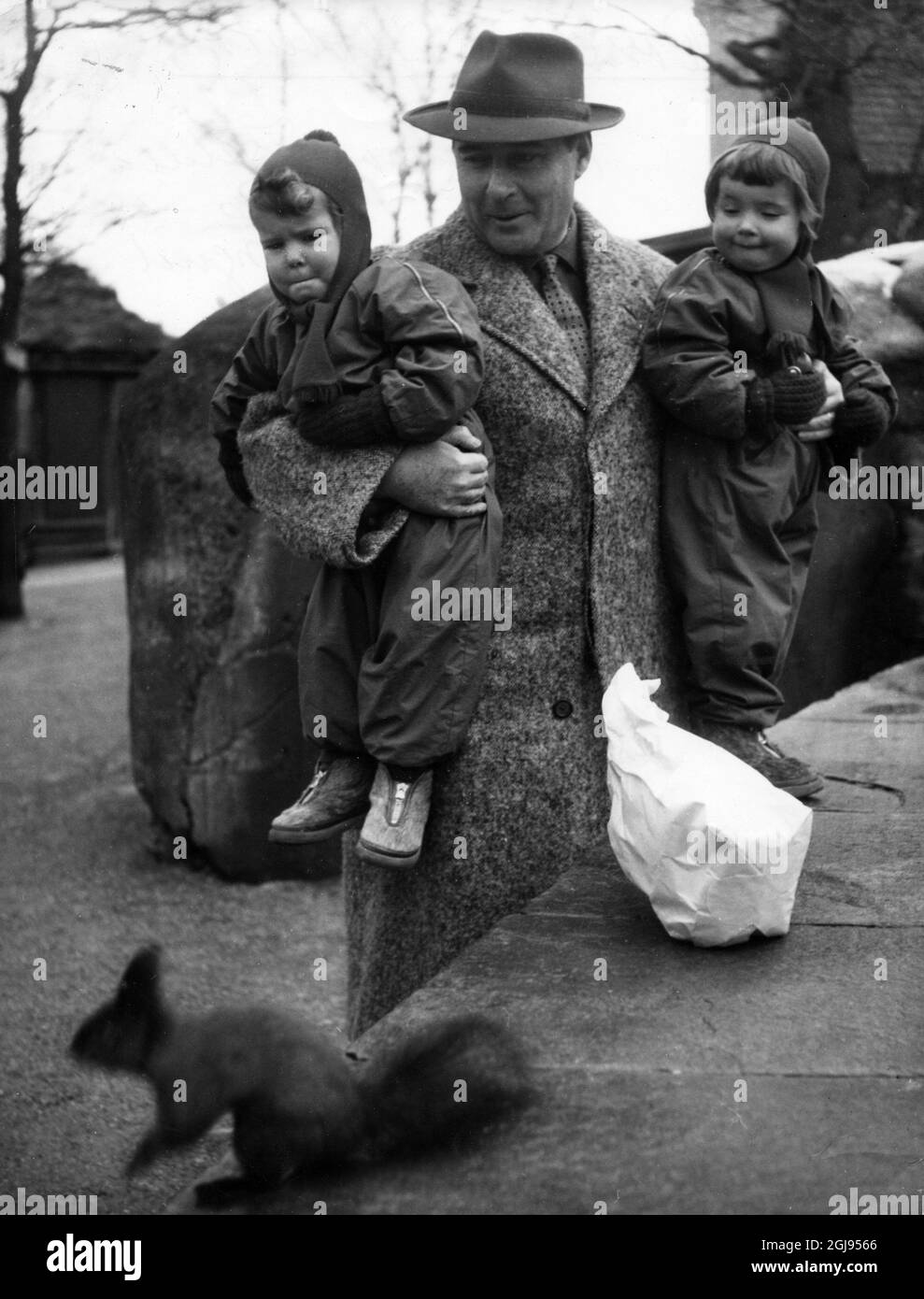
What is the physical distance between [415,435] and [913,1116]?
1212 mm

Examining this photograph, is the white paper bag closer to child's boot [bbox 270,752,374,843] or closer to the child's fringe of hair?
child's boot [bbox 270,752,374,843]

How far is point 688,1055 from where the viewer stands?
1903 mm

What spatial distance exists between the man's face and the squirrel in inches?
52.3

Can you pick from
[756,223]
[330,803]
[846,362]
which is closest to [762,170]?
[756,223]

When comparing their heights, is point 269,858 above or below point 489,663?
below

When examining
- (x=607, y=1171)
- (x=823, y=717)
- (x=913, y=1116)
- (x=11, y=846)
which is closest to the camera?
(x=607, y=1171)

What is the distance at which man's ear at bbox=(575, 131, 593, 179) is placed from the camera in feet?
8.54

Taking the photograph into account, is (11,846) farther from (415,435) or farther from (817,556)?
(415,435)

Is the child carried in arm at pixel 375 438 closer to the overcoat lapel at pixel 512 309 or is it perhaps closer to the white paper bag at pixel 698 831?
the overcoat lapel at pixel 512 309

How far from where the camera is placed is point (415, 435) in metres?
2.39

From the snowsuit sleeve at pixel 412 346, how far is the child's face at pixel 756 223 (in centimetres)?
53

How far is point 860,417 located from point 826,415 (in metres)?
0.08

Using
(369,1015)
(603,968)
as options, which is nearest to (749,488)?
(603,968)

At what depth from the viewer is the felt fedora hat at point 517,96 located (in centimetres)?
→ 248
